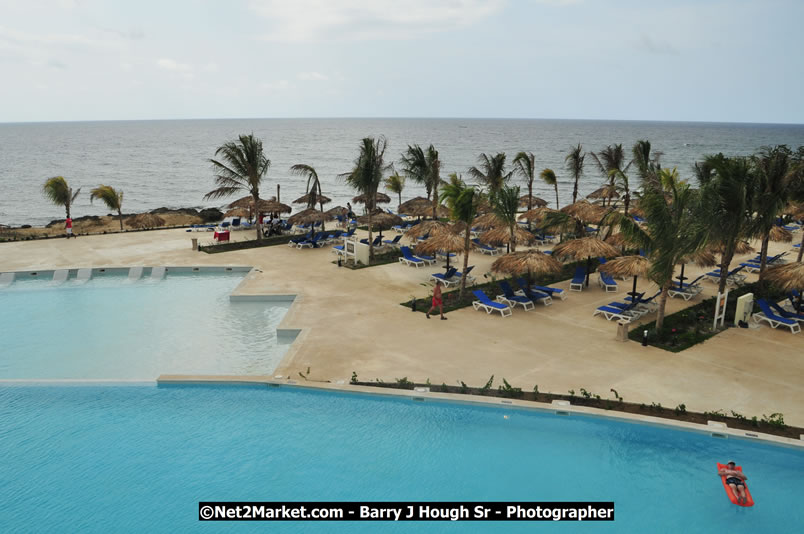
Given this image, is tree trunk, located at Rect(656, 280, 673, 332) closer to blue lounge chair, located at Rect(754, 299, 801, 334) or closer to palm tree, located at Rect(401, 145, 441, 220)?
blue lounge chair, located at Rect(754, 299, 801, 334)

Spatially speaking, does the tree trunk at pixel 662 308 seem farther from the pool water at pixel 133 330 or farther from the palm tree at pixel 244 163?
the palm tree at pixel 244 163

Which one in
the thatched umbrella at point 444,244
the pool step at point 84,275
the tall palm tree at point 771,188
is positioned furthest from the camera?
the pool step at point 84,275

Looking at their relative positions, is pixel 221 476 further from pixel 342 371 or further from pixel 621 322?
pixel 621 322

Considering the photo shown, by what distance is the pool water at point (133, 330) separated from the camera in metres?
11.9

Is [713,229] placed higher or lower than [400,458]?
higher

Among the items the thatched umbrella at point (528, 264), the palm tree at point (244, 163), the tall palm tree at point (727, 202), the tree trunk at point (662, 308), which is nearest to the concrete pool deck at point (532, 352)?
the tree trunk at point (662, 308)

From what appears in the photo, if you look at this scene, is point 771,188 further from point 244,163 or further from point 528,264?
point 244,163

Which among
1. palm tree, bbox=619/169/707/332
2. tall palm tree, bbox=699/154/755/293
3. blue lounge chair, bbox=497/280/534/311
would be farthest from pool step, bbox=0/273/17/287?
tall palm tree, bbox=699/154/755/293

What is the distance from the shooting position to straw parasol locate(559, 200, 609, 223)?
21266 millimetres

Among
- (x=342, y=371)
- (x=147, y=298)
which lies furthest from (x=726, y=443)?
(x=147, y=298)

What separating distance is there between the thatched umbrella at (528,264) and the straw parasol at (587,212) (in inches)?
253

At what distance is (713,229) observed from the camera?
12.9m

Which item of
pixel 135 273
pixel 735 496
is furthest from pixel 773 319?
pixel 135 273

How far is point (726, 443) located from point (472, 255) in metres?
14.0
